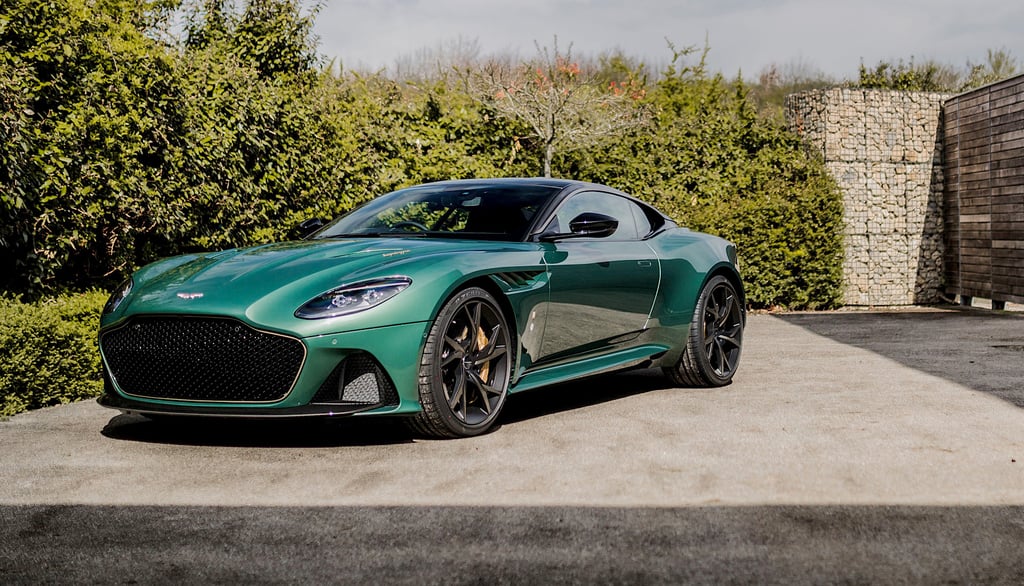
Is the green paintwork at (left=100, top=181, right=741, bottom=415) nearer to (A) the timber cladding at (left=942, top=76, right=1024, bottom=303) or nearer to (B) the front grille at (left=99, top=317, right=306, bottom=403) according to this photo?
(B) the front grille at (left=99, top=317, right=306, bottom=403)

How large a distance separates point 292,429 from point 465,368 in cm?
108

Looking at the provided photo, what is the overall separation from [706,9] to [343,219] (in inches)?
738

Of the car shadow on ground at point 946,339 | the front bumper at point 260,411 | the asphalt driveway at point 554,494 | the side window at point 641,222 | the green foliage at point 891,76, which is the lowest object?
the car shadow on ground at point 946,339

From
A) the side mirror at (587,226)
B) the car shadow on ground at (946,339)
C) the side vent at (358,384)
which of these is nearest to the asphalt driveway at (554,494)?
the side vent at (358,384)

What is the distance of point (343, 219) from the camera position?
688 centimetres

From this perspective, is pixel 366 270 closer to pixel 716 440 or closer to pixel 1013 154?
pixel 716 440

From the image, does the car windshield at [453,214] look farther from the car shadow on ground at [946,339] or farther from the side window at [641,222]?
the car shadow on ground at [946,339]

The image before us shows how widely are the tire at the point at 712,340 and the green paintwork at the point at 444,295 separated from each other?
0.10 metres

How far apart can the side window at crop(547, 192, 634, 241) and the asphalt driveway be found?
108cm

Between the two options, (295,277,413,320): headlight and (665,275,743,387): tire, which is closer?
(295,277,413,320): headlight

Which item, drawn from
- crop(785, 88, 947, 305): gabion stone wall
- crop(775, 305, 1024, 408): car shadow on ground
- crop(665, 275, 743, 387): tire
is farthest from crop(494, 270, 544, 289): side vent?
crop(785, 88, 947, 305): gabion stone wall

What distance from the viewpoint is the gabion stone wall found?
1573cm

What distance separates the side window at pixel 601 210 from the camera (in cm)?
645

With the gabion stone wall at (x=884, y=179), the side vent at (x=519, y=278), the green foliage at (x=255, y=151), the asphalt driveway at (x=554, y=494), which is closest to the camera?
the asphalt driveway at (x=554, y=494)
